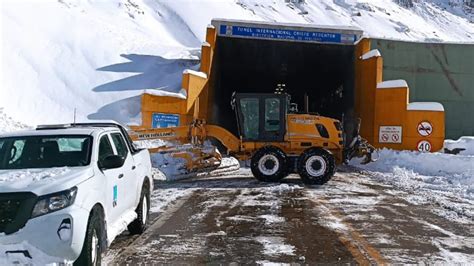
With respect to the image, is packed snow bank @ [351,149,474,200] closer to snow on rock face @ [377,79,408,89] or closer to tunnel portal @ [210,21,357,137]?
snow on rock face @ [377,79,408,89]

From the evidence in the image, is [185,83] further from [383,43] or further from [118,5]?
[118,5]

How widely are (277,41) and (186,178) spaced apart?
47.2 ft

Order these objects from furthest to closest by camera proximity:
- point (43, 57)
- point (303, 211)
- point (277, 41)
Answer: point (43, 57) < point (277, 41) < point (303, 211)

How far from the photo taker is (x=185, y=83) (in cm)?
2620

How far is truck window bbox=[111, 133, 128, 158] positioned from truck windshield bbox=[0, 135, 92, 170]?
0.81 meters

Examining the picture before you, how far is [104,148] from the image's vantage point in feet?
24.3

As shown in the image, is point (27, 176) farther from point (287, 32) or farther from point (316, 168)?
point (287, 32)

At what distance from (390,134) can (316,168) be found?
36.2 ft

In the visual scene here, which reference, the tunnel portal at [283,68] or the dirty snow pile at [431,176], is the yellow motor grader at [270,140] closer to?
the dirty snow pile at [431,176]

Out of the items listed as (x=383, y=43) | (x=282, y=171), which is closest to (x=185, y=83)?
(x=282, y=171)

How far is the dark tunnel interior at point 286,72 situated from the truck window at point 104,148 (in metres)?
22.4

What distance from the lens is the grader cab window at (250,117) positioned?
1694cm

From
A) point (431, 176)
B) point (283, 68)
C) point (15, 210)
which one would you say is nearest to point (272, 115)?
point (431, 176)

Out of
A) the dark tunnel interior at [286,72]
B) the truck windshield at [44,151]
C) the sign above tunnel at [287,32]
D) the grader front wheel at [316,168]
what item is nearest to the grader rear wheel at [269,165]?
the grader front wheel at [316,168]
